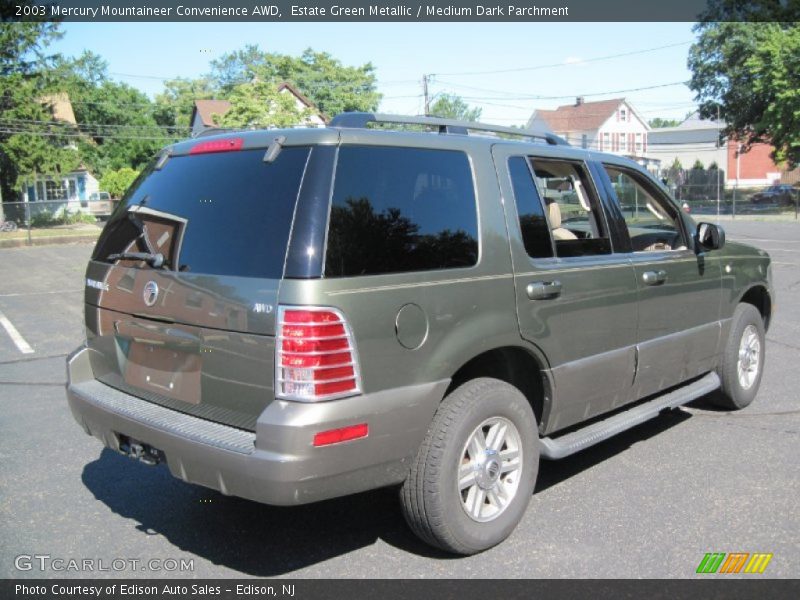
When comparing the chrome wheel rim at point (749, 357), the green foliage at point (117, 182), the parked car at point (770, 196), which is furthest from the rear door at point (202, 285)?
the parked car at point (770, 196)

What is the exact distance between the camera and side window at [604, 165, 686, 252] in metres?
4.79

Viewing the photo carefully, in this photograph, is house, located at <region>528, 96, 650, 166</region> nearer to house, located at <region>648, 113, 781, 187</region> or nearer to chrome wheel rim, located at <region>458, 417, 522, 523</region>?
house, located at <region>648, 113, 781, 187</region>

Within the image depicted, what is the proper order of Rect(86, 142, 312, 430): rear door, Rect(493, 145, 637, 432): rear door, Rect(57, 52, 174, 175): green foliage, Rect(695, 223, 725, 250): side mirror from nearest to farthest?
Rect(86, 142, 312, 430): rear door
Rect(493, 145, 637, 432): rear door
Rect(695, 223, 725, 250): side mirror
Rect(57, 52, 174, 175): green foliage

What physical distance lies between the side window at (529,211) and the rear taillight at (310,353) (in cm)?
133

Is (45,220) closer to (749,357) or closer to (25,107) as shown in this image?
(25,107)

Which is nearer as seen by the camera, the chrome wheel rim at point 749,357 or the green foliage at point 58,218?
the chrome wheel rim at point 749,357

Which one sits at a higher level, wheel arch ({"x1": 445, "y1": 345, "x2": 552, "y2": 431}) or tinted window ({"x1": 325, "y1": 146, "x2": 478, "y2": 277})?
tinted window ({"x1": 325, "y1": 146, "x2": 478, "y2": 277})

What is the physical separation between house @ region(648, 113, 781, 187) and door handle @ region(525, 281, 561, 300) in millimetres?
78337

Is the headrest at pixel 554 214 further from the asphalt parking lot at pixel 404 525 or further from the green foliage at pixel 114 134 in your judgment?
the green foliage at pixel 114 134

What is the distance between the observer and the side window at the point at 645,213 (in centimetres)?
479

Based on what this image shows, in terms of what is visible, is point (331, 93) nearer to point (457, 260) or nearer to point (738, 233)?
point (738, 233)

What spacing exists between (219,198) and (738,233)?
26.8m

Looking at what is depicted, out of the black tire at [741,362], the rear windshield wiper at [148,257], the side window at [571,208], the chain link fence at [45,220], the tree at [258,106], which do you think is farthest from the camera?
the tree at [258,106]

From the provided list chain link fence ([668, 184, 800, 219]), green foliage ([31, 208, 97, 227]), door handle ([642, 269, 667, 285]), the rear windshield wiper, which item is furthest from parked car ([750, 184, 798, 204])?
the rear windshield wiper
